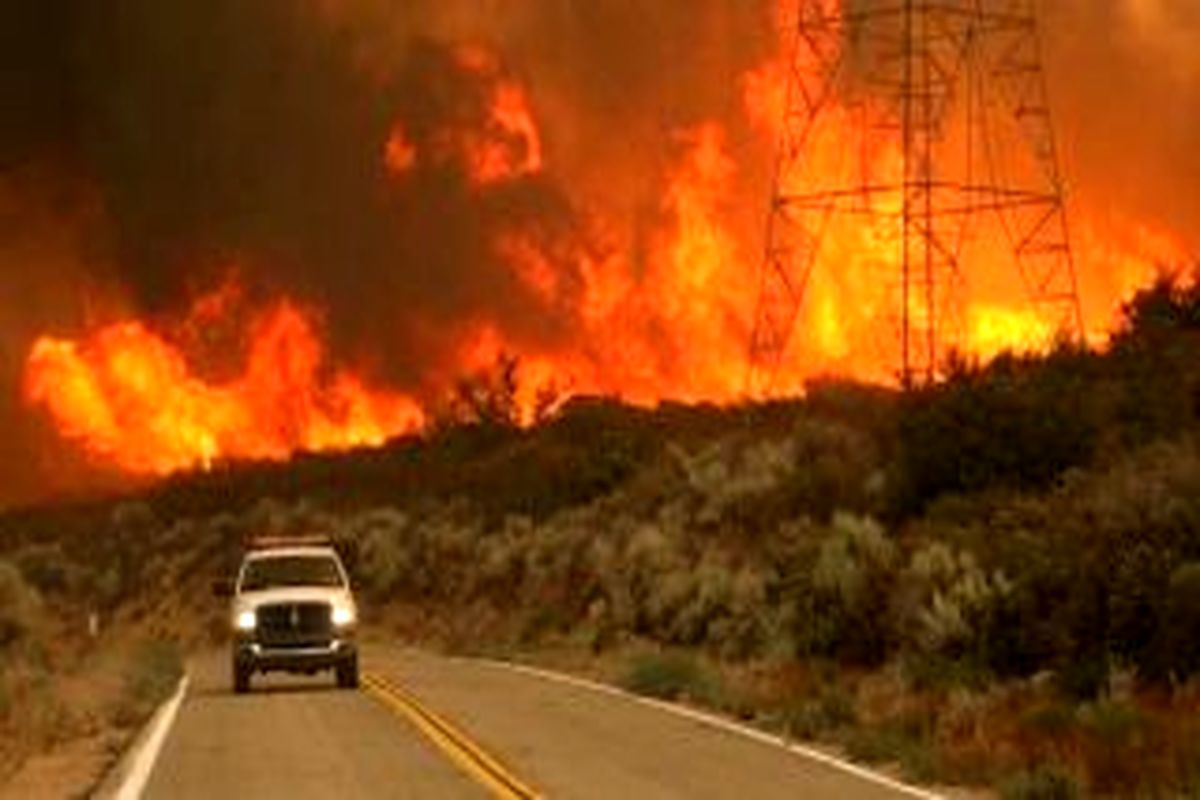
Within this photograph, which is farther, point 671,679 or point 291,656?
point 291,656

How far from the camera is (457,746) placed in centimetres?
2559

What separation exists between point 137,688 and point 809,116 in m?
24.4

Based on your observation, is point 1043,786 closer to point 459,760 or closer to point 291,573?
point 459,760

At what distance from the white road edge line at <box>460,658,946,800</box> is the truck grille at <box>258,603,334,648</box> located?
3.61 m

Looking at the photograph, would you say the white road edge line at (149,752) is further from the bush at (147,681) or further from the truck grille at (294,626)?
the truck grille at (294,626)

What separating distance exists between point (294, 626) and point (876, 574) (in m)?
8.31

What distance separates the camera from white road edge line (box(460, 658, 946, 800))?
21094mm

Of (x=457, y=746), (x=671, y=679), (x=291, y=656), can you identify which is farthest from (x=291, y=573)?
(x=457, y=746)

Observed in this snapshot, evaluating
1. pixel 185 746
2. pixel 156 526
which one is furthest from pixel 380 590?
pixel 185 746

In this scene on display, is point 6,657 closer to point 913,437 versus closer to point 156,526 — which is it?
point 913,437

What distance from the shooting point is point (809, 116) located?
5644 cm

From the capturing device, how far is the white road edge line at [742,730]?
21.1 metres

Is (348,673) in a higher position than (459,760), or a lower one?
higher

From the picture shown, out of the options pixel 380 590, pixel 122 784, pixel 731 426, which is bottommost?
pixel 122 784
